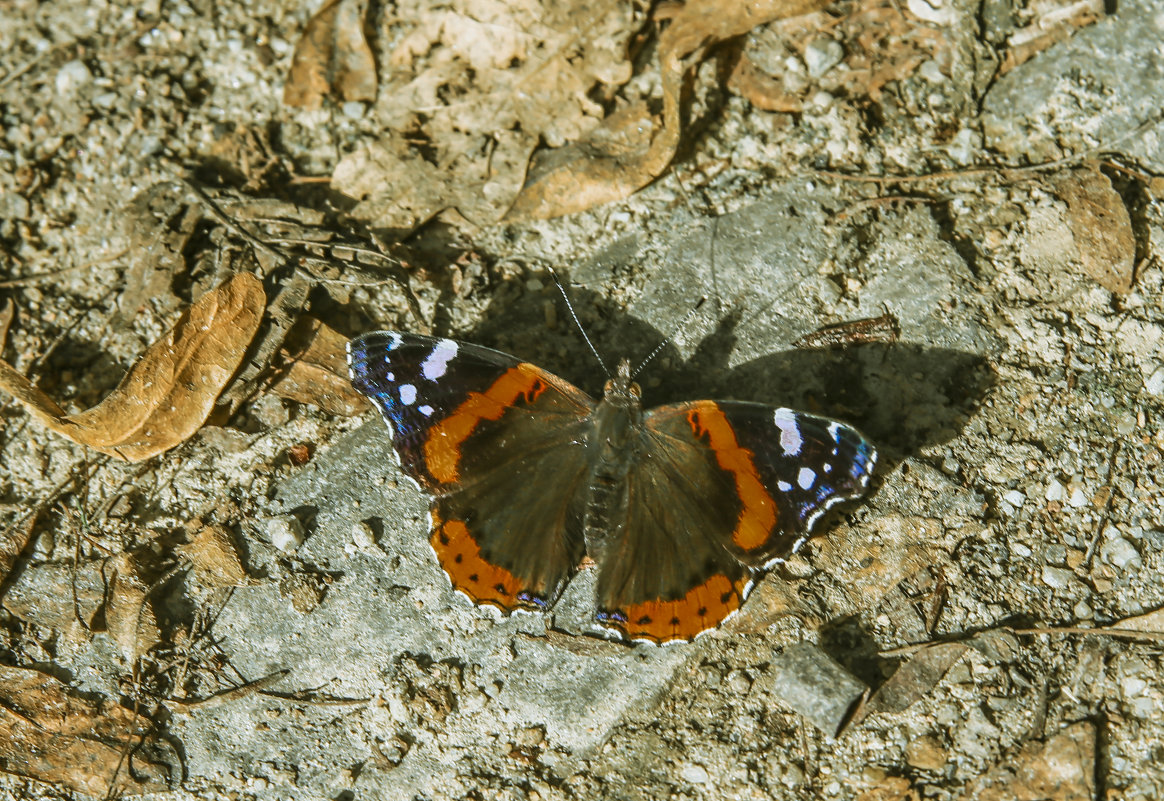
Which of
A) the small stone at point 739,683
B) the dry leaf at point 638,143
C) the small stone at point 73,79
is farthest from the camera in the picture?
the small stone at point 73,79

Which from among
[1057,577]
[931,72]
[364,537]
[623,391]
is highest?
[931,72]

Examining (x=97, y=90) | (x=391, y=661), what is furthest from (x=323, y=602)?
(x=97, y=90)

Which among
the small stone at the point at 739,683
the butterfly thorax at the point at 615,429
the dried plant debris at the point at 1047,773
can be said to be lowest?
the small stone at the point at 739,683

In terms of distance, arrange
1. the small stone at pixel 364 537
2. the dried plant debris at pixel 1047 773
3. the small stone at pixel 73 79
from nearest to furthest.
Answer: the dried plant debris at pixel 1047 773, the small stone at pixel 364 537, the small stone at pixel 73 79

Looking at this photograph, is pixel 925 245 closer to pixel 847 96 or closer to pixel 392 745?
pixel 847 96

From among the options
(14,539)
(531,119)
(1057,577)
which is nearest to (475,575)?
(14,539)

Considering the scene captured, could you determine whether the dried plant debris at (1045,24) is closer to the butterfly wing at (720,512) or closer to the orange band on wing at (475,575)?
the butterfly wing at (720,512)

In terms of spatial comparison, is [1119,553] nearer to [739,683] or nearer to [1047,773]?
[1047,773]

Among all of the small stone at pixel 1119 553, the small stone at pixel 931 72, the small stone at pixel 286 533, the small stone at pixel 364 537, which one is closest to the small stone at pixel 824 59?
the small stone at pixel 931 72
